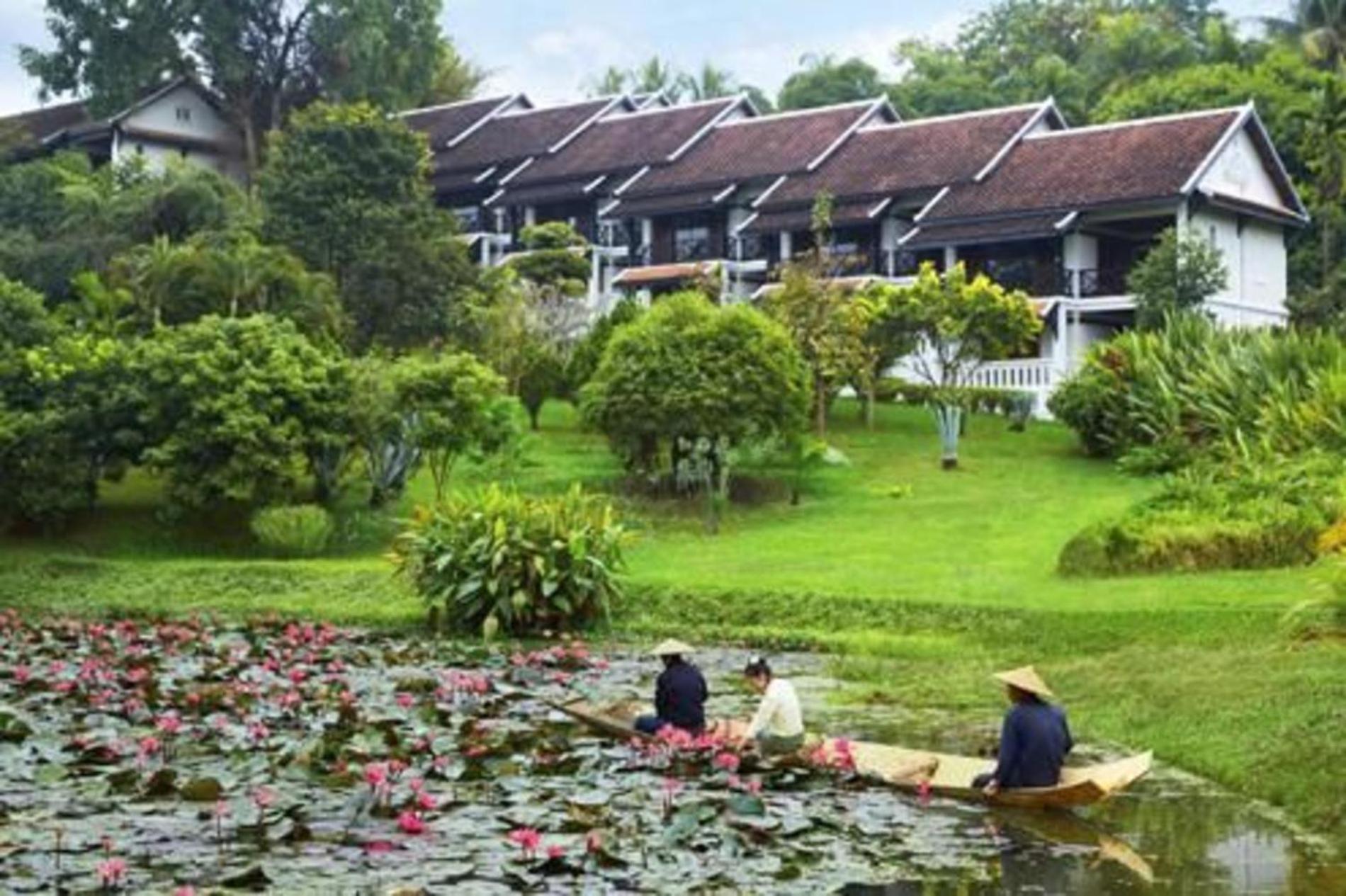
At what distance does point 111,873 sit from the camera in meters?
8.39

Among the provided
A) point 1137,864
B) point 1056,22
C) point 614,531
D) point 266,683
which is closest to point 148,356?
point 614,531

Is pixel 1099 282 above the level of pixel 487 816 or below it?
above

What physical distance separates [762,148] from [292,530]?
85.4 ft

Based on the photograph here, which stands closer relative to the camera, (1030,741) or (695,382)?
(1030,741)

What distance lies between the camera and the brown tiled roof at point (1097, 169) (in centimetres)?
4231

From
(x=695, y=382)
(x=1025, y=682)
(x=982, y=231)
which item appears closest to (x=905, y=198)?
(x=982, y=231)

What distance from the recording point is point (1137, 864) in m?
10.0

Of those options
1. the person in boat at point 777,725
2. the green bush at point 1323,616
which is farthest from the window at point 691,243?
the person in boat at point 777,725

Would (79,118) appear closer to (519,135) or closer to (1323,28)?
(519,135)

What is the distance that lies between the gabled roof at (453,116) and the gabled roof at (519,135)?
0.73 m

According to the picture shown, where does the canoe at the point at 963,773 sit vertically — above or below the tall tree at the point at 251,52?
below

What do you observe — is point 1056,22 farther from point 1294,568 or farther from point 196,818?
point 196,818

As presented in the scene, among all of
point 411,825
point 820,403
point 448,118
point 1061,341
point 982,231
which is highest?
point 448,118

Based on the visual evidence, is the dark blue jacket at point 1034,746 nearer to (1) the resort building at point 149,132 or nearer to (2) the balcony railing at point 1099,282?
(2) the balcony railing at point 1099,282
